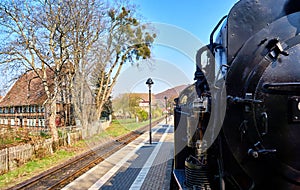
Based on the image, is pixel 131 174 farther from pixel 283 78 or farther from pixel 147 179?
pixel 283 78

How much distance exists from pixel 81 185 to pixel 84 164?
2924mm

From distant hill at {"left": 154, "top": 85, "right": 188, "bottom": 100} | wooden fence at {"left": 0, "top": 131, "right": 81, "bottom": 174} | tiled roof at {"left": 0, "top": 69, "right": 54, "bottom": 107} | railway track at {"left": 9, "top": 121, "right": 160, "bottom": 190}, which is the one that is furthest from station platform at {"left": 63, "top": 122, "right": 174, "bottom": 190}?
tiled roof at {"left": 0, "top": 69, "right": 54, "bottom": 107}

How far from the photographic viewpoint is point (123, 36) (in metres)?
22.8

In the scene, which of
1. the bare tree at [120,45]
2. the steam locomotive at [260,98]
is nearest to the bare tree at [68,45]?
the bare tree at [120,45]

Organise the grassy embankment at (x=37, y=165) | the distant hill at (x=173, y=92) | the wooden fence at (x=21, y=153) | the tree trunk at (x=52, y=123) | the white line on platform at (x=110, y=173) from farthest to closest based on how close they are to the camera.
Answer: the tree trunk at (x=52, y=123) < the distant hill at (x=173, y=92) < the wooden fence at (x=21, y=153) < the grassy embankment at (x=37, y=165) < the white line on platform at (x=110, y=173)

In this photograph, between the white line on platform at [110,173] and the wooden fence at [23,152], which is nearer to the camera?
the white line on platform at [110,173]

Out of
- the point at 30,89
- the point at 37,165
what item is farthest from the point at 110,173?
the point at 30,89

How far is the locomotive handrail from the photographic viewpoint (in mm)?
1857

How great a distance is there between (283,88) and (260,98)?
0.54 ft

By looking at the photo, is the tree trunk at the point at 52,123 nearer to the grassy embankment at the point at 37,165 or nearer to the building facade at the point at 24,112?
the grassy embankment at the point at 37,165

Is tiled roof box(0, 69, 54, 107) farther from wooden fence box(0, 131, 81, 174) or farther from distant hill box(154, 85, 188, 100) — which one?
distant hill box(154, 85, 188, 100)

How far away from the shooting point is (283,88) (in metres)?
1.90

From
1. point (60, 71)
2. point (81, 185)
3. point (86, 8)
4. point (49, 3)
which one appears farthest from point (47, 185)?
point (86, 8)

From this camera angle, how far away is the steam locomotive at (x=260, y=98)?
1911 mm
